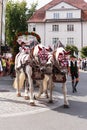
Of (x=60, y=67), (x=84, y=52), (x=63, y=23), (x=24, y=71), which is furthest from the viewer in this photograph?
(x=63, y=23)

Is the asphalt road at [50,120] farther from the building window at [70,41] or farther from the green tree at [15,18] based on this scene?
the green tree at [15,18]

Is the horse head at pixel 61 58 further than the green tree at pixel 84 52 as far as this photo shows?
No

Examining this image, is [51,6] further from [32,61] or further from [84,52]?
[32,61]

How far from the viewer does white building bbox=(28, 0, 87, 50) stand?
72.1 m

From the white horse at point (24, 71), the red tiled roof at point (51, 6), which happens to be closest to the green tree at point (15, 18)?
the red tiled roof at point (51, 6)

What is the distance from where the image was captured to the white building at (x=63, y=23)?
7212 centimetres

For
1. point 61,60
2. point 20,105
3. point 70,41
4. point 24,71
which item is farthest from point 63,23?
point 61,60

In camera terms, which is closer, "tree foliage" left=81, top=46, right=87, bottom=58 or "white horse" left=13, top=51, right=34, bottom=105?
"white horse" left=13, top=51, right=34, bottom=105

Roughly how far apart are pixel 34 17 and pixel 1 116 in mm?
65306

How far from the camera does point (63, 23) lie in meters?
72.7

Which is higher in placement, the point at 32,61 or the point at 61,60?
the point at 61,60

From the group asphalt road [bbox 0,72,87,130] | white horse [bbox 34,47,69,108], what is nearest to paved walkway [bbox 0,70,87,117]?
asphalt road [bbox 0,72,87,130]

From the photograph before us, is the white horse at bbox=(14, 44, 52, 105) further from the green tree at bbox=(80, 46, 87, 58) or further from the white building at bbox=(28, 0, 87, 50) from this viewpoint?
the white building at bbox=(28, 0, 87, 50)

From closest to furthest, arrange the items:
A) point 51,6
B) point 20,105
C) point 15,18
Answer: point 20,105, point 51,6, point 15,18
